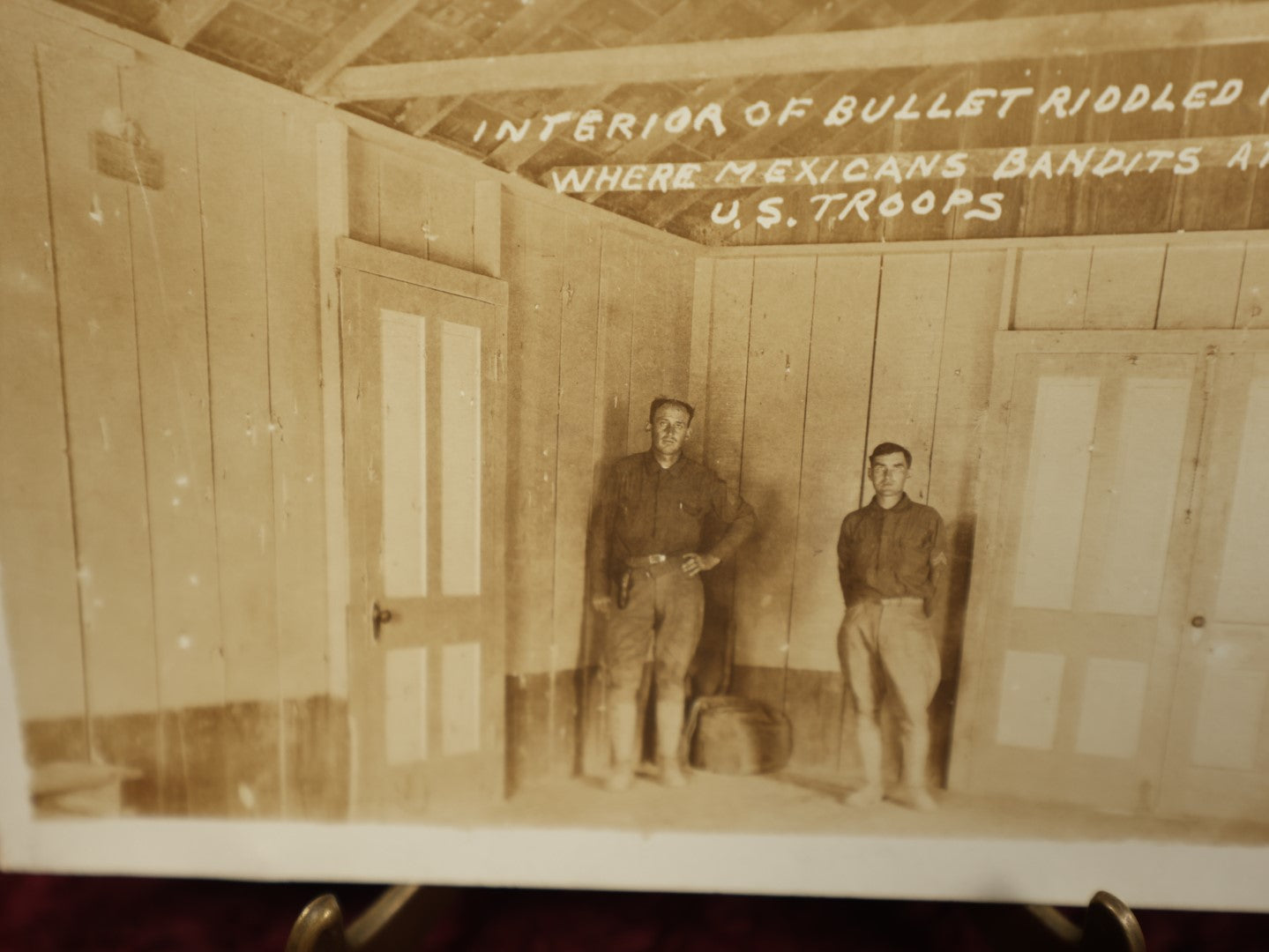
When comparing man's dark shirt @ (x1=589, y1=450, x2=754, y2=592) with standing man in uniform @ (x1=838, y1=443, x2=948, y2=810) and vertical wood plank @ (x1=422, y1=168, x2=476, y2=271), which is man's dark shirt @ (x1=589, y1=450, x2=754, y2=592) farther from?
vertical wood plank @ (x1=422, y1=168, x2=476, y2=271)

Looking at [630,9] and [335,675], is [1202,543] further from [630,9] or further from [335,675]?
[335,675]

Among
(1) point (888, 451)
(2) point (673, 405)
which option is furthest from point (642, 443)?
(1) point (888, 451)

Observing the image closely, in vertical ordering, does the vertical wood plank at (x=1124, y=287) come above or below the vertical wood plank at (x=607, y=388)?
above

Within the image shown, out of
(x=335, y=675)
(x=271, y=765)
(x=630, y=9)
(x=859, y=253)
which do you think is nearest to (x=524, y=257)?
(x=630, y=9)

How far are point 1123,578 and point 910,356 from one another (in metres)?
0.51

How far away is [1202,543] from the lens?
1.00 metres

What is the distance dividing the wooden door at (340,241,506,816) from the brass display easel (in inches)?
10.5

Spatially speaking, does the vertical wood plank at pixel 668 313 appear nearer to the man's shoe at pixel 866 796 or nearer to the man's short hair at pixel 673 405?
the man's short hair at pixel 673 405

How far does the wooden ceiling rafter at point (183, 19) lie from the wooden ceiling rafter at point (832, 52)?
0.20m

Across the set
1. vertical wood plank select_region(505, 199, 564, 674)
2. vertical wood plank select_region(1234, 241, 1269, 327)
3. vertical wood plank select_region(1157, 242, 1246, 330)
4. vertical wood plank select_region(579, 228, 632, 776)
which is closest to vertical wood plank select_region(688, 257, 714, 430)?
vertical wood plank select_region(579, 228, 632, 776)

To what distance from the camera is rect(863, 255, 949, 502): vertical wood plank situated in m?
0.96

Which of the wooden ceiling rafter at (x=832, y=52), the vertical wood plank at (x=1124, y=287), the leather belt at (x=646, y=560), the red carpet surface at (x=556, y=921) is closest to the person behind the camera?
the wooden ceiling rafter at (x=832, y=52)

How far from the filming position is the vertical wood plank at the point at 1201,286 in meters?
0.92

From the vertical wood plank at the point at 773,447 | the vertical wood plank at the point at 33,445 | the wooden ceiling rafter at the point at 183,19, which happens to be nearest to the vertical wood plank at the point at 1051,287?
the vertical wood plank at the point at 773,447
